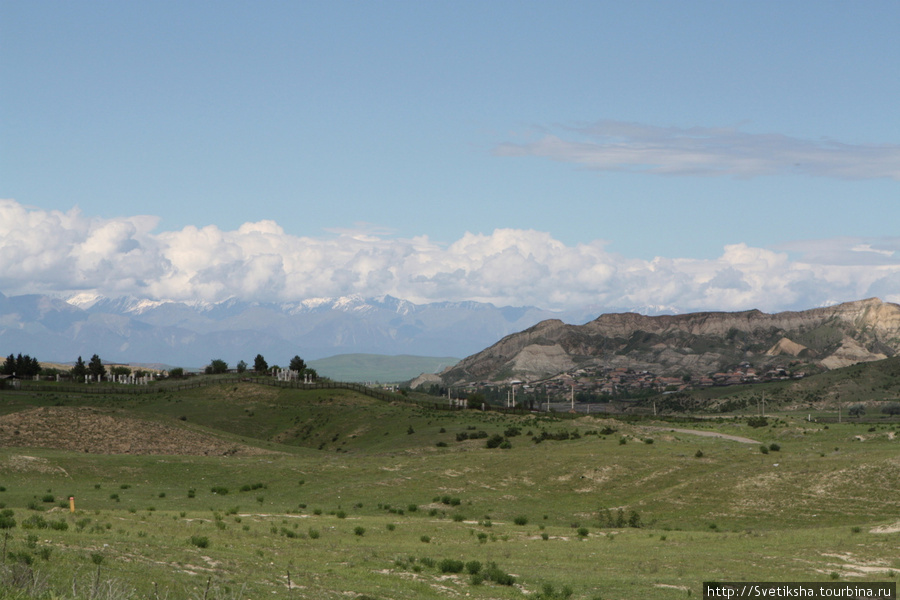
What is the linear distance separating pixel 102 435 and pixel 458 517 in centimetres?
4132

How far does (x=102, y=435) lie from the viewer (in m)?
70.6

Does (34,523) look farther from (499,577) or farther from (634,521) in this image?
(634,521)

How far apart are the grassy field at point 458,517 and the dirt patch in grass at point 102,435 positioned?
1.26m

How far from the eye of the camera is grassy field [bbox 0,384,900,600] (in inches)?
879

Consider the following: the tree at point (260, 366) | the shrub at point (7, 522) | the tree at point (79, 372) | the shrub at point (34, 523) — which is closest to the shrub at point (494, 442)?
the shrub at point (34, 523)

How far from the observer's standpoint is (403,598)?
69.4 ft

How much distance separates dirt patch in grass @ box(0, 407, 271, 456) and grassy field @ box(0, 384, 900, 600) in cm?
126

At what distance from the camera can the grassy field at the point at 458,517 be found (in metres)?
22.3

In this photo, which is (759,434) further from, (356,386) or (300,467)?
(356,386)

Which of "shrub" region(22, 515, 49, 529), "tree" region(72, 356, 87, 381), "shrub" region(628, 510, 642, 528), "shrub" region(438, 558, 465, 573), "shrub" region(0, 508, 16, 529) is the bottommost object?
"shrub" region(628, 510, 642, 528)

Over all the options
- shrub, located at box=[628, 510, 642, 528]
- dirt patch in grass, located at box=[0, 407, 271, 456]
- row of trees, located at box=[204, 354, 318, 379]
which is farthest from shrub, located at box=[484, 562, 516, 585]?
row of trees, located at box=[204, 354, 318, 379]

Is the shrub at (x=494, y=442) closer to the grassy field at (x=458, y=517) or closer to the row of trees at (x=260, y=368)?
the grassy field at (x=458, y=517)

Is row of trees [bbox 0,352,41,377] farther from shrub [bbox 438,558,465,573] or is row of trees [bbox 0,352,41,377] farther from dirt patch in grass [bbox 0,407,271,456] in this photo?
shrub [bbox 438,558,465,573]

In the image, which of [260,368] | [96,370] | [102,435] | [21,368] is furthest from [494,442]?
[21,368]
